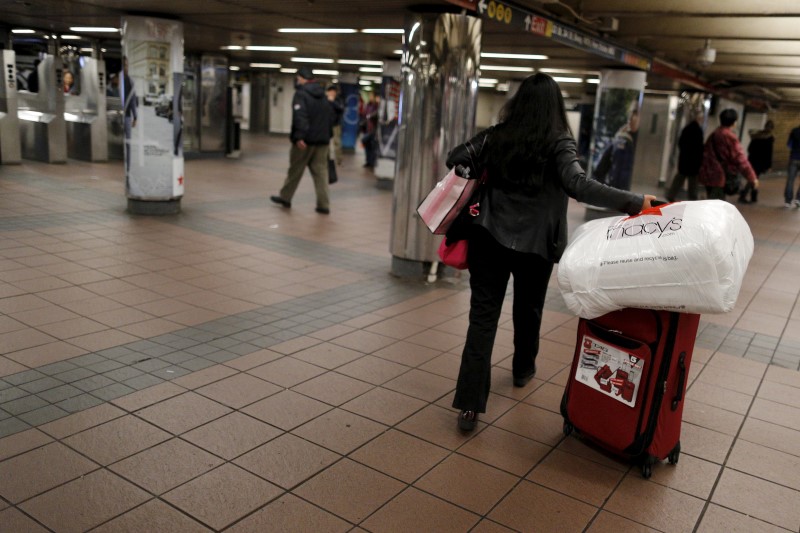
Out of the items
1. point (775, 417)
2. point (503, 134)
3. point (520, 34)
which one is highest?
point (520, 34)

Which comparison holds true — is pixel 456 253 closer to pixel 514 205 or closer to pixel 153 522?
pixel 514 205

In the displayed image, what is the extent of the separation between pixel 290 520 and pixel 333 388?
1304mm

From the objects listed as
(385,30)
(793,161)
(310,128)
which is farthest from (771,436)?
(793,161)

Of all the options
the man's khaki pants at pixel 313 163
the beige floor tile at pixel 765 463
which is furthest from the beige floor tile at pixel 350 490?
the man's khaki pants at pixel 313 163

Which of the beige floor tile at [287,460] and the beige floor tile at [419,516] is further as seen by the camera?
the beige floor tile at [287,460]

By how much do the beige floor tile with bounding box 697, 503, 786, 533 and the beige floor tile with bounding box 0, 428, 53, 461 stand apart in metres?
2.91

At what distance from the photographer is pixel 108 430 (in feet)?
10.6

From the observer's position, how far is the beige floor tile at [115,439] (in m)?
3.02

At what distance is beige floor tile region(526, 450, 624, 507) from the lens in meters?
2.98

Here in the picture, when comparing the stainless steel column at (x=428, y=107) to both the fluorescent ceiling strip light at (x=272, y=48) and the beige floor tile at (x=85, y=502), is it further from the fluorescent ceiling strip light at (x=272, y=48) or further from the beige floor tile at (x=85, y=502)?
the fluorescent ceiling strip light at (x=272, y=48)

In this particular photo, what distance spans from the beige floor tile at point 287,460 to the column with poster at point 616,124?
9.27 m

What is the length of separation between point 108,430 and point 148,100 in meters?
6.21

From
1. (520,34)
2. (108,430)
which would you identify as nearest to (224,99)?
(520,34)

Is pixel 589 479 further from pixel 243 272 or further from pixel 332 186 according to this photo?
pixel 332 186
